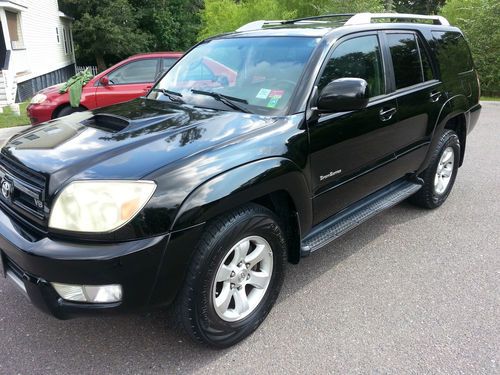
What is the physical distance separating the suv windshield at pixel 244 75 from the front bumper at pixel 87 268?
1.34m

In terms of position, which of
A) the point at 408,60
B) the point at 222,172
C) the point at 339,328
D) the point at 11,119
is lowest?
the point at 11,119

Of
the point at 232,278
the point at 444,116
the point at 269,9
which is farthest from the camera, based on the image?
the point at 269,9

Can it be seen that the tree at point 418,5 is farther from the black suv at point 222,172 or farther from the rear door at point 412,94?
the black suv at point 222,172

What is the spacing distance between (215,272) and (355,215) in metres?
1.52

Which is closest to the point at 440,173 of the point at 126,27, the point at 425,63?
the point at 425,63

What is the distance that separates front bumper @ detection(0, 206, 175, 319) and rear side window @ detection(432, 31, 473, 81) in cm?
356

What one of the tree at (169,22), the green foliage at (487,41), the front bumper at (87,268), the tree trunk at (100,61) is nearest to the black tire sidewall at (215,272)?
the front bumper at (87,268)

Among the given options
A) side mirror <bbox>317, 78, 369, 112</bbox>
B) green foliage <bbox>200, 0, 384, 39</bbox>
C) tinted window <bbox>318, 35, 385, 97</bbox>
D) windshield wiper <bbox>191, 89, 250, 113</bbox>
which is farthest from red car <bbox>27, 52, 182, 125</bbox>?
green foliage <bbox>200, 0, 384, 39</bbox>

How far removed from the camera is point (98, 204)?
2182mm

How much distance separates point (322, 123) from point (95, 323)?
2000mm

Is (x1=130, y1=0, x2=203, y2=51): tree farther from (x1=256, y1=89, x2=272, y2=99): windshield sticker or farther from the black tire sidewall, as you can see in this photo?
the black tire sidewall

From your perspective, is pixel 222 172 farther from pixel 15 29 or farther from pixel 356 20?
pixel 15 29

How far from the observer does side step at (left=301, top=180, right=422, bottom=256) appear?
10.2 ft

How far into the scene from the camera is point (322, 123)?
120 inches
